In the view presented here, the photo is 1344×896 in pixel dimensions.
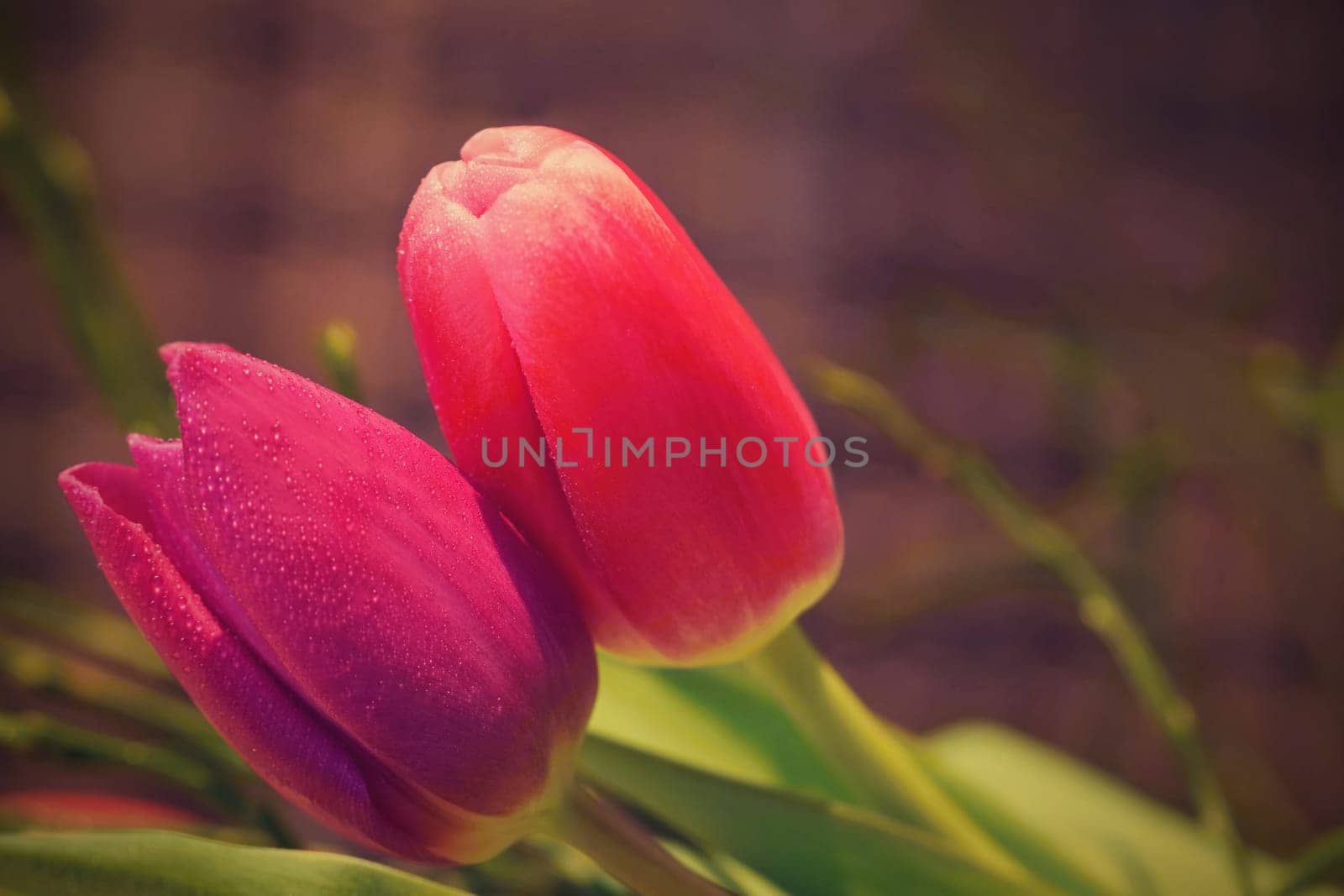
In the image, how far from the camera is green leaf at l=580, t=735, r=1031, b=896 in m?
0.11

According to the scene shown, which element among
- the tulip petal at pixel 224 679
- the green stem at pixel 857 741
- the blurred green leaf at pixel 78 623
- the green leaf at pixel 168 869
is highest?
the tulip petal at pixel 224 679

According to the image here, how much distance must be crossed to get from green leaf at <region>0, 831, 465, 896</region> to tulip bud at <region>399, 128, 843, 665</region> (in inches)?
1.3

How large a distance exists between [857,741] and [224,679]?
0.08 metres

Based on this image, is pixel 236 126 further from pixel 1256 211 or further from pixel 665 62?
pixel 1256 211

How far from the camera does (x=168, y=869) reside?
79 mm

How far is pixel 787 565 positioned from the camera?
0.33 ft

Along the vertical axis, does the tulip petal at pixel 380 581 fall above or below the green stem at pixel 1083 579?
above

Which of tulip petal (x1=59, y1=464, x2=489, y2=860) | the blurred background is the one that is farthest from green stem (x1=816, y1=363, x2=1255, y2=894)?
the blurred background

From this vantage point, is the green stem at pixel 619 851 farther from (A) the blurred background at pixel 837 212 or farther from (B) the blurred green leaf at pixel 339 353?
(A) the blurred background at pixel 837 212

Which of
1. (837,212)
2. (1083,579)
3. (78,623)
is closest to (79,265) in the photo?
(78,623)

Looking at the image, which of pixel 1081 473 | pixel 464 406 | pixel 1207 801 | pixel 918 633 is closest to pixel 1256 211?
pixel 1081 473

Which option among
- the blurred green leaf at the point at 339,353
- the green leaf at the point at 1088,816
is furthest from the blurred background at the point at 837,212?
the blurred green leaf at the point at 339,353

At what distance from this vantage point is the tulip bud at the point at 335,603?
0.25 feet

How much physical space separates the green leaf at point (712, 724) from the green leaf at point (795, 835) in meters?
0.04
